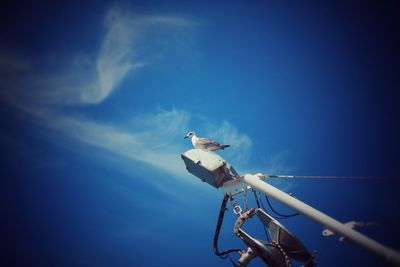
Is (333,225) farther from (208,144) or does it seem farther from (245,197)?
(208,144)

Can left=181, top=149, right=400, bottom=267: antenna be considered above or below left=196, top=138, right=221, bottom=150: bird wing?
below

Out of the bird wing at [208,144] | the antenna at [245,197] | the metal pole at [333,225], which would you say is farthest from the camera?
the bird wing at [208,144]

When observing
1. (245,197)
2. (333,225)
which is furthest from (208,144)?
(333,225)

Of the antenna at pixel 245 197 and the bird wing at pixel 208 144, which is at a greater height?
the bird wing at pixel 208 144

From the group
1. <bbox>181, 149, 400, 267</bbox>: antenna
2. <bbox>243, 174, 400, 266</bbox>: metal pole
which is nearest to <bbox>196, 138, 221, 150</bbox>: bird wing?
<bbox>181, 149, 400, 267</bbox>: antenna

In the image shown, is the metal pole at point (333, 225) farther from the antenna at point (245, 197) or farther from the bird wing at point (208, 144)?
the bird wing at point (208, 144)

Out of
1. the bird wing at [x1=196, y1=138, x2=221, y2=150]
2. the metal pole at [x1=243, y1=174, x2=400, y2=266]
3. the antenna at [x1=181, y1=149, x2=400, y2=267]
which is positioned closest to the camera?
the metal pole at [x1=243, y1=174, x2=400, y2=266]

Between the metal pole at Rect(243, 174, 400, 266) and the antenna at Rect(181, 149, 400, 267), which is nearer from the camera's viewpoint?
the metal pole at Rect(243, 174, 400, 266)

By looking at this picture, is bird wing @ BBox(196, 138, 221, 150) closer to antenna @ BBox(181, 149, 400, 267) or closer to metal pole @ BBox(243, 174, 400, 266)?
antenna @ BBox(181, 149, 400, 267)

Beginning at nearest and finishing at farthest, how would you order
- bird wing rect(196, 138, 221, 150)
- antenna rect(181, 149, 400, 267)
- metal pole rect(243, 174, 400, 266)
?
metal pole rect(243, 174, 400, 266) → antenna rect(181, 149, 400, 267) → bird wing rect(196, 138, 221, 150)

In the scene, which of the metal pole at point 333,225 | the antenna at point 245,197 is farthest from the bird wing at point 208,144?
the metal pole at point 333,225
